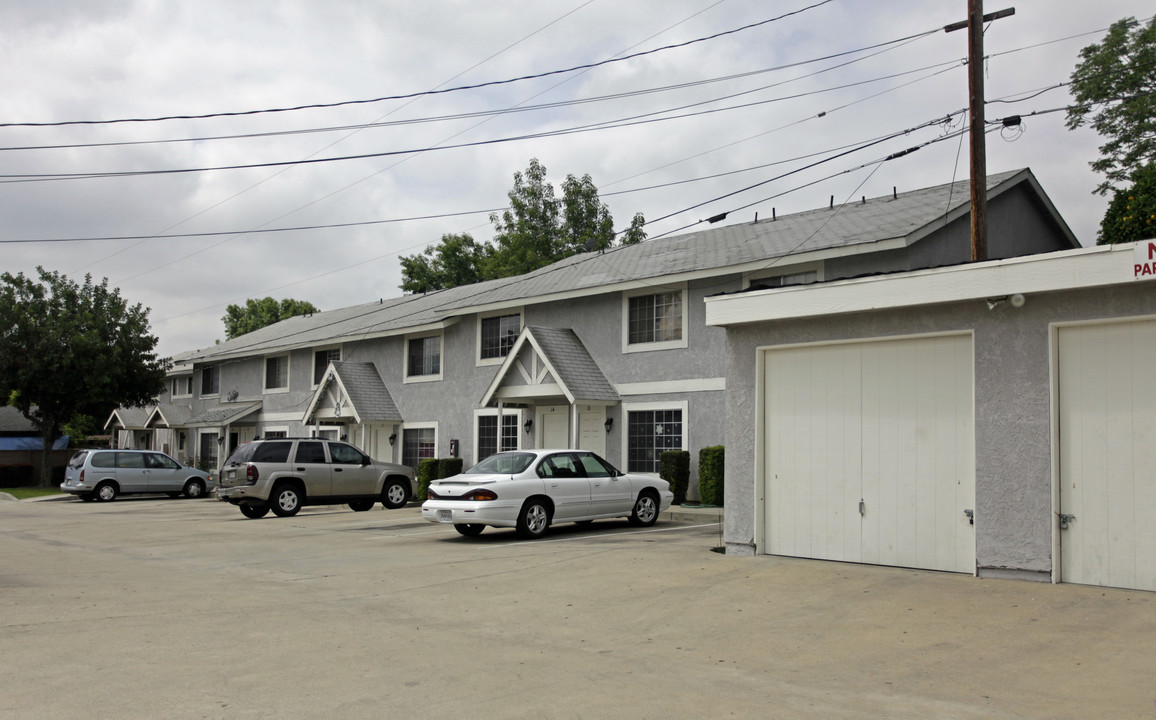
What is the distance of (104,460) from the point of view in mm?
28891

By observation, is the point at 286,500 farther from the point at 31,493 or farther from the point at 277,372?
the point at 31,493

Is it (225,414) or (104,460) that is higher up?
(225,414)

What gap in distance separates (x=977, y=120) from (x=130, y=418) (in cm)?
4504

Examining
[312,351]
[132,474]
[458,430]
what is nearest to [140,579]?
[458,430]

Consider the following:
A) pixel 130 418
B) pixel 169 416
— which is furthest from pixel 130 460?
pixel 130 418

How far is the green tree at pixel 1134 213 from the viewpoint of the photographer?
2423 cm

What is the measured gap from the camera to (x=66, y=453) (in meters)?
42.8

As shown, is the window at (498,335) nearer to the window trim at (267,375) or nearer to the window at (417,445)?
the window at (417,445)

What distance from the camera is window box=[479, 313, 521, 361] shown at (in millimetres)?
26094

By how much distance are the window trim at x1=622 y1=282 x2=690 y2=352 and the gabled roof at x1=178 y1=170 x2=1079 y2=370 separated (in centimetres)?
40

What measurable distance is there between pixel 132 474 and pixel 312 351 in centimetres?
816

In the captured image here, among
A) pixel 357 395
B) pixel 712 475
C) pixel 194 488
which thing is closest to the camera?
pixel 712 475

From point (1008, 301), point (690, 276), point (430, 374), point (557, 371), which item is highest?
point (690, 276)

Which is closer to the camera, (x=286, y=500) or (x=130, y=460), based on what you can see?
(x=286, y=500)
